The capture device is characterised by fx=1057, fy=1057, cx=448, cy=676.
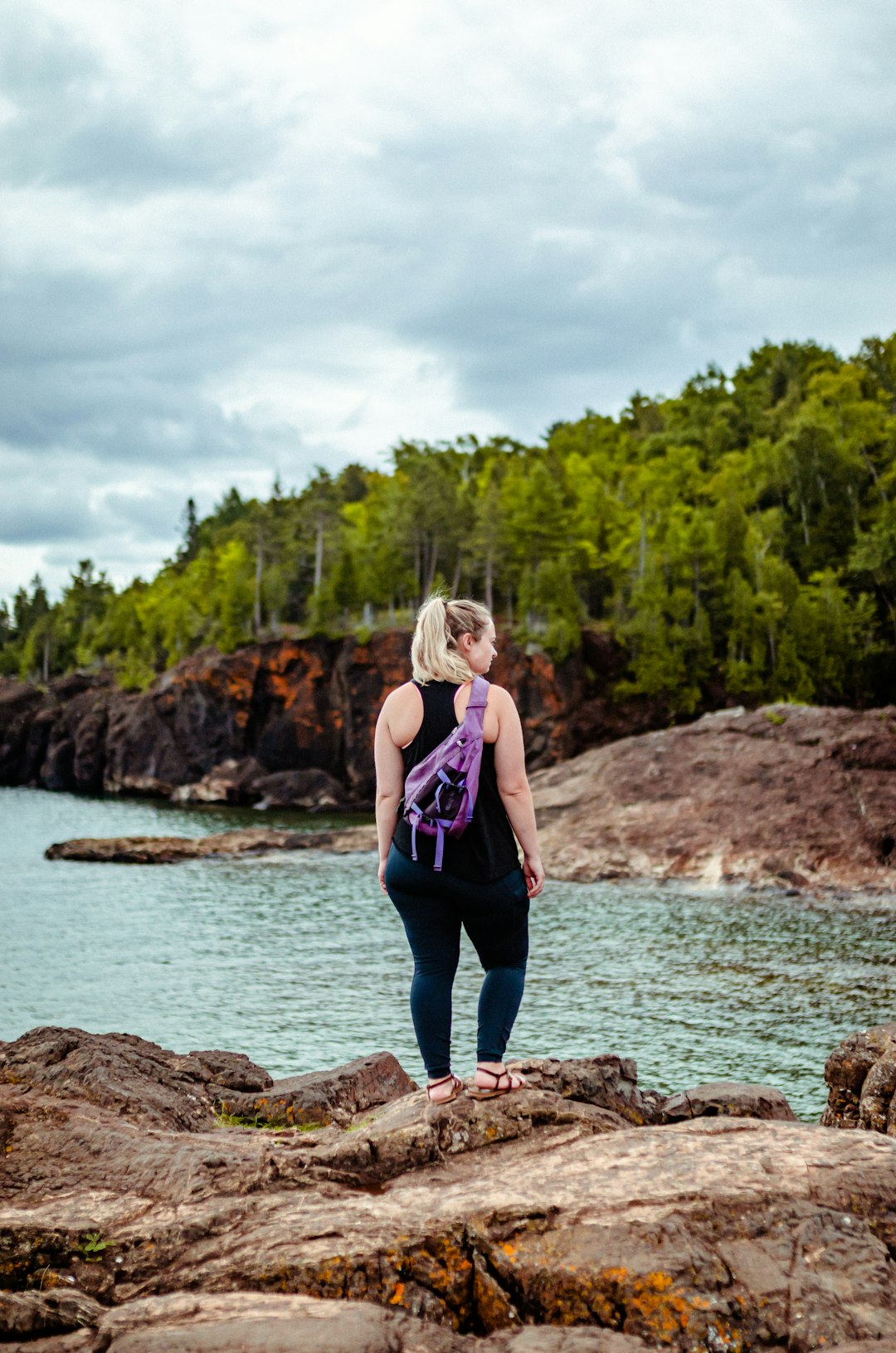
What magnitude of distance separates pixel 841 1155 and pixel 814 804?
33206mm

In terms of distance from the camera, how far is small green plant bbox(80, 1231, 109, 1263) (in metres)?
5.13

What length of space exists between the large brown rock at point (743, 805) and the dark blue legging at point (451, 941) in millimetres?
29544

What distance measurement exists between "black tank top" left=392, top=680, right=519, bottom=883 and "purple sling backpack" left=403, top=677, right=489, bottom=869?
2.4 inches

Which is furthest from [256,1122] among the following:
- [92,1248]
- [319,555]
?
[319,555]

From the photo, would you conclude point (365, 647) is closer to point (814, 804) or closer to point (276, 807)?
point (276, 807)

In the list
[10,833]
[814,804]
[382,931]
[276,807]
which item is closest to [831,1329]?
[382,931]

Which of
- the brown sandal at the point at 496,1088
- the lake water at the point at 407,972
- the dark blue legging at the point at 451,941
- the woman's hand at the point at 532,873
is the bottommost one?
the lake water at the point at 407,972

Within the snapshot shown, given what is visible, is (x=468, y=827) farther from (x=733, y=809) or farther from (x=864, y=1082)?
(x=733, y=809)

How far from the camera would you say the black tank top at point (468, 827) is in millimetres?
6266

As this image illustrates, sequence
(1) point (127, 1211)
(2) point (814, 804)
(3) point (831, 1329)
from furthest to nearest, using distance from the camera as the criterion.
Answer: (2) point (814, 804), (1) point (127, 1211), (3) point (831, 1329)

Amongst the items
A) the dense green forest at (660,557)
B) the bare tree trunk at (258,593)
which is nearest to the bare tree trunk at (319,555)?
the dense green forest at (660,557)

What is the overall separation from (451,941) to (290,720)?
75889mm

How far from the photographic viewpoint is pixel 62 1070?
868 cm

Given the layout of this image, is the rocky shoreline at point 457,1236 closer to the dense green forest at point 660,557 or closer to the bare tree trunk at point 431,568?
the dense green forest at point 660,557
